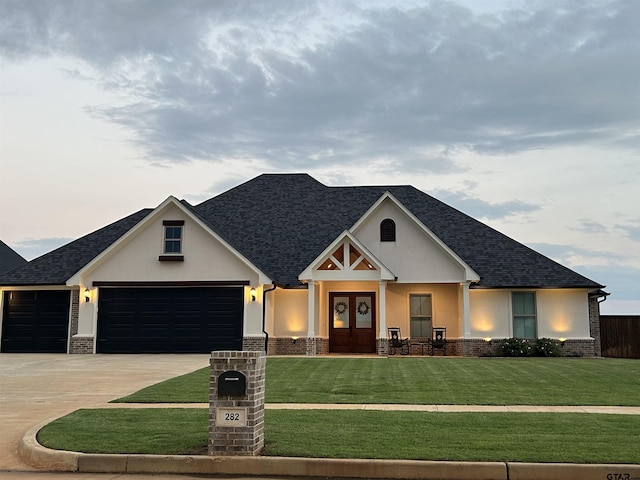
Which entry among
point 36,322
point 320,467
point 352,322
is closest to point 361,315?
point 352,322

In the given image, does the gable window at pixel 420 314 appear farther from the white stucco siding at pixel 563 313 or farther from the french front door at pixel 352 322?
the white stucco siding at pixel 563 313

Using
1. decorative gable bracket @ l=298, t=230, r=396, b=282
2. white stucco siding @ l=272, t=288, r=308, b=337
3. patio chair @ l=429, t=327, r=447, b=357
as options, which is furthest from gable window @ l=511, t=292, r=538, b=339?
white stucco siding @ l=272, t=288, r=308, b=337

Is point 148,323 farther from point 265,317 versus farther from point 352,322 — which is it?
point 352,322

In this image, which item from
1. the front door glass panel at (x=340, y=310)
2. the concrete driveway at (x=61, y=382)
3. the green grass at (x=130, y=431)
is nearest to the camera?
the green grass at (x=130, y=431)

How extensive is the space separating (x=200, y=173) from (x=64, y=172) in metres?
10.3

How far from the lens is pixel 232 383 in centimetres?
866

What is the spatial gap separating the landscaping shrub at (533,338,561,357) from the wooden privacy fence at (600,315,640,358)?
12.7 ft

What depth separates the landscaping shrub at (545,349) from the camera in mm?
25609

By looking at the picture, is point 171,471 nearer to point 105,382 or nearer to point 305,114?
point 105,382

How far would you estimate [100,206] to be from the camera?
128 ft

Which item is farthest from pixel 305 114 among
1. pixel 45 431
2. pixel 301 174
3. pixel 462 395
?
pixel 45 431

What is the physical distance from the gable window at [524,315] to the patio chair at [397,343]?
164 inches

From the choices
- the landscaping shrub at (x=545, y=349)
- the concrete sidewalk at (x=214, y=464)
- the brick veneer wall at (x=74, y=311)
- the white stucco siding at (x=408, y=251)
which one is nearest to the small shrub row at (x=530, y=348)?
the landscaping shrub at (x=545, y=349)

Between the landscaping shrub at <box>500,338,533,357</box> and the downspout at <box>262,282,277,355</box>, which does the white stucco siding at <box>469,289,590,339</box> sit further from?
the downspout at <box>262,282,277,355</box>
